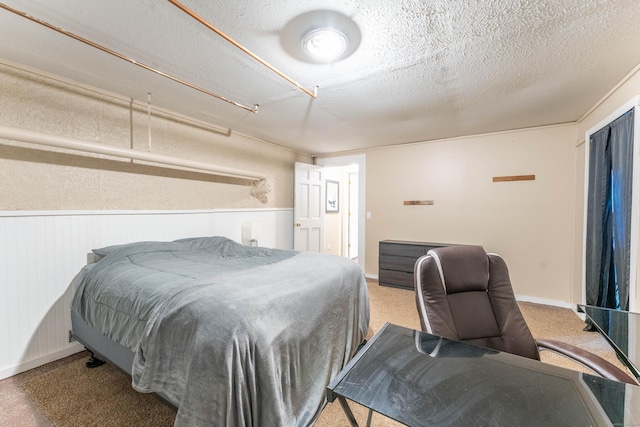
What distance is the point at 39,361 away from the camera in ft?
6.98

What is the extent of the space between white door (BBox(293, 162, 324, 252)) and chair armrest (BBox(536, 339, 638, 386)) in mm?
3752

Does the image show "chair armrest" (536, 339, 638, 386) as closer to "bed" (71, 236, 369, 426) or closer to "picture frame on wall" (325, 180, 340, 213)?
"bed" (71, 236, 369, 426)

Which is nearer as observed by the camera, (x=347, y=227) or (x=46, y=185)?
(x=46, y=185)

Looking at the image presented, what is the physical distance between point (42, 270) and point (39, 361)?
0.72 metres

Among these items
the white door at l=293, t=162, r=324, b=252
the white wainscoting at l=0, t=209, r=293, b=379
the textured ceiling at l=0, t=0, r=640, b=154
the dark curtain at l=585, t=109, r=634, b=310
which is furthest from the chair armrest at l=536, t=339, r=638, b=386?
the white door at l=293, t=162, r=324, b=252

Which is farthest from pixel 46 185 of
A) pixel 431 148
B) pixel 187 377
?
pixel 431 148

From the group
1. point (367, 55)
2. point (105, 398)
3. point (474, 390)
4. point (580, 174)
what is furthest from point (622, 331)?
point (105, 398)

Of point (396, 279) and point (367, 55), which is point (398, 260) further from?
point (367, 55)

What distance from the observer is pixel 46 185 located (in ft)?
7.14

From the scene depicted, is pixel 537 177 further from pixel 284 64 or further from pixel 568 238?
pixel 284 64

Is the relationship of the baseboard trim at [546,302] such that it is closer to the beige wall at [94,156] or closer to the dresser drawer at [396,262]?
the dresser drawer at [396,262]

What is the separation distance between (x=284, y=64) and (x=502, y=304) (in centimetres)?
217

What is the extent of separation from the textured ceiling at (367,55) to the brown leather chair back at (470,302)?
4.59ft

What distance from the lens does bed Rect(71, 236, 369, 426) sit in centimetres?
115
